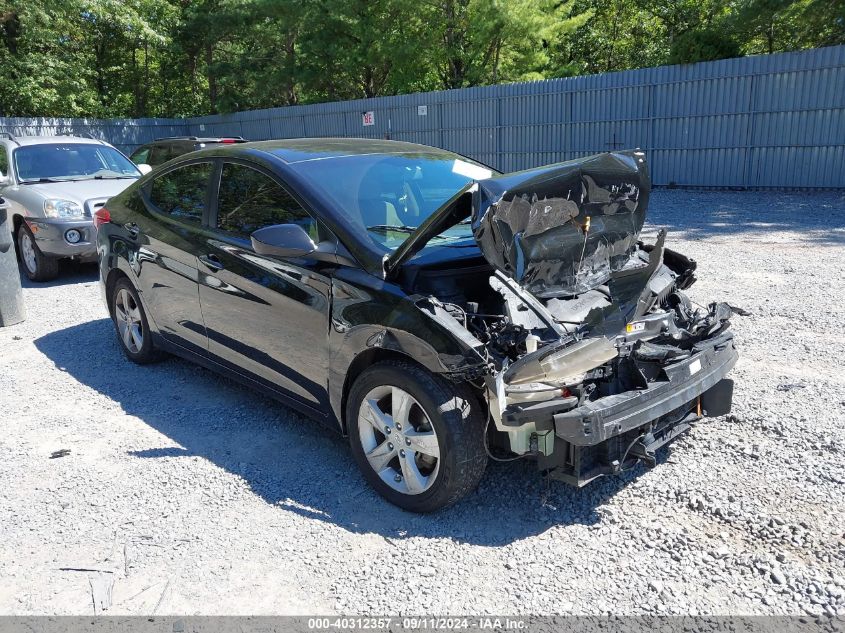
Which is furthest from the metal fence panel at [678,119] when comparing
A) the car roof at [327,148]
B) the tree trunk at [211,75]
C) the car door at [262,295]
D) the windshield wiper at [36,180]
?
the tree trunk at [211,75]

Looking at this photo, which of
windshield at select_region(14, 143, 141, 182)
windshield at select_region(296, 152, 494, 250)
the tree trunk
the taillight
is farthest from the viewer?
the tree trunk

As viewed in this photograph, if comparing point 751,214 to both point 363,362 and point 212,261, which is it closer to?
point 212,261

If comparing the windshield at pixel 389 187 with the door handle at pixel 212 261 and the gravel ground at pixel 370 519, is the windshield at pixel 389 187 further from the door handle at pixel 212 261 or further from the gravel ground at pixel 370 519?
the gravel ground at pixel 370 519

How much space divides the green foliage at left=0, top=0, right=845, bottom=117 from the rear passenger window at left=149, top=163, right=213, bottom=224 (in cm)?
1268

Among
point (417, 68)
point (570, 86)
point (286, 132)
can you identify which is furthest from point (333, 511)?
point (417, 68)

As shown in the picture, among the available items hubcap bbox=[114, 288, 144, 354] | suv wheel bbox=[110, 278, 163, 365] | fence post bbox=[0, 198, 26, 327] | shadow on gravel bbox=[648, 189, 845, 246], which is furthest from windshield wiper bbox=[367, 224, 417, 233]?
shadow on gravel bbox=[648, 189, 845, 246]

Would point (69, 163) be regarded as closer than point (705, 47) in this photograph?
Yes

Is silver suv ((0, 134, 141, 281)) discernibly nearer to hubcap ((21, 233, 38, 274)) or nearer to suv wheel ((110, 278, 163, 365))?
hubcap ((21, 233, 38, 274))

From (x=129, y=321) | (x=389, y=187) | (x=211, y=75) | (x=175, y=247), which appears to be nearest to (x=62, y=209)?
(x=129, y=321)

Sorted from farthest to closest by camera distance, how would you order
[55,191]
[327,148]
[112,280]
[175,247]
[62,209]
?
[55,191], [62,209], [112,280], [175,247], [327,148]

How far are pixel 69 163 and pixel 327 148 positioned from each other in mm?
6850

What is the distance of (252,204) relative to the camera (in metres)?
4.34

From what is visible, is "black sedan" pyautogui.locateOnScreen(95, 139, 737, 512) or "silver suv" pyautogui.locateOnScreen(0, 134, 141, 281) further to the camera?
"silver suv" pyautogui.locateOnScreen(0, 134, 141, 281)

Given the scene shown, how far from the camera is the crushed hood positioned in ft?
10.9
